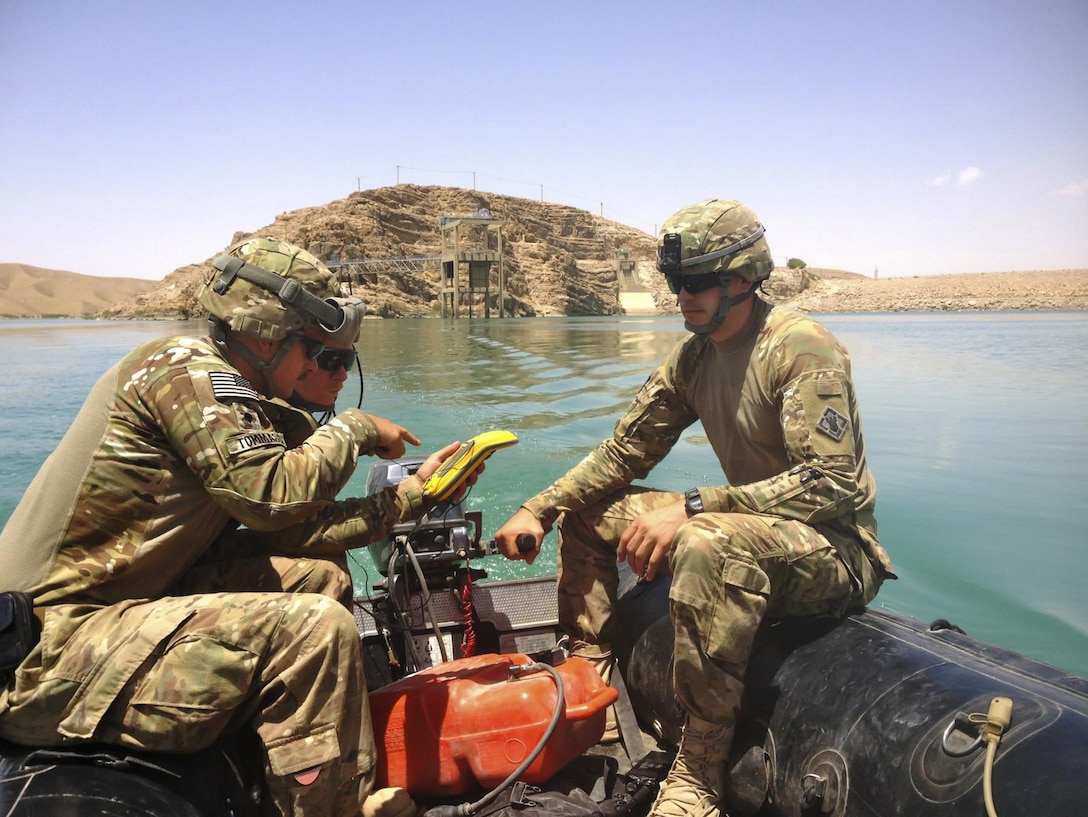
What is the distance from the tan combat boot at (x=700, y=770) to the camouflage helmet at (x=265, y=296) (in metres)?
1.71

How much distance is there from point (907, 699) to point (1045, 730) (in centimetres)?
35

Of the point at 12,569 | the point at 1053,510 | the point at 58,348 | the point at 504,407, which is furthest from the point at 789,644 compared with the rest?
the point at 58,348

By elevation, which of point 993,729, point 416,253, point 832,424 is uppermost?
point 416,253

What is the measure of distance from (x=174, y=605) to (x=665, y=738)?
5.75 ft

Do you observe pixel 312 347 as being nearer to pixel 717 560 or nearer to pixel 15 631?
pixel 15 631

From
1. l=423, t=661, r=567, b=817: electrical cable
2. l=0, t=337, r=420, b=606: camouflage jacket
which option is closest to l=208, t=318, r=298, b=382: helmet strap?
l=0, t=337, r=420, b=606: camouflage jacket

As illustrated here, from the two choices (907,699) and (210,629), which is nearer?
(210,629)

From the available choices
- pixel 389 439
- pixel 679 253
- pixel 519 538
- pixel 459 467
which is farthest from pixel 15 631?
pixel 679 253

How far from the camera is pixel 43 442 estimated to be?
11.3m

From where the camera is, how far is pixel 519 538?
308 cm

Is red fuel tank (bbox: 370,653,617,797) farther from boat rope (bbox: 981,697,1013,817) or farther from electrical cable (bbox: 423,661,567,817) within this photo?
boat rope (bbox: 981,697,1013,817)

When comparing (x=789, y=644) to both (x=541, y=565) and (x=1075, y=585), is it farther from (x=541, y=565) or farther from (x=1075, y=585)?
(x=1075, y=585)

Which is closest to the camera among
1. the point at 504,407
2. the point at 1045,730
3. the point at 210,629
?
the point at 1045,730

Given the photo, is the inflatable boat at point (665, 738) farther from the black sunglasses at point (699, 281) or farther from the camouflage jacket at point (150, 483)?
the black sunglasses at point (699, 281)
